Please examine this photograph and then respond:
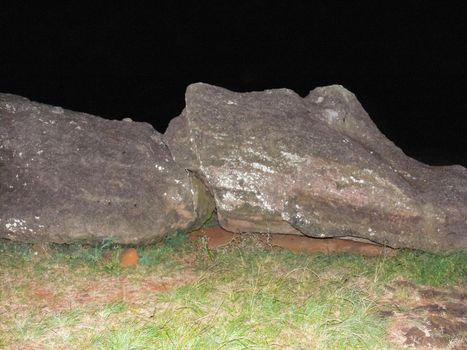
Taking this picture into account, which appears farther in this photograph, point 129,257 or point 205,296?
point 129,257

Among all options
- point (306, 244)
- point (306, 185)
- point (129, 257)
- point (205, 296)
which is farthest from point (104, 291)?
point (306, 244)

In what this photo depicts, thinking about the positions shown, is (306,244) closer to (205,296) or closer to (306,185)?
(306,185)

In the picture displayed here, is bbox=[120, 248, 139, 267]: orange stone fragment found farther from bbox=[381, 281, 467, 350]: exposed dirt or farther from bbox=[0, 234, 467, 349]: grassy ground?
bbox=[381, 281, 467, 350]: exposed dirt

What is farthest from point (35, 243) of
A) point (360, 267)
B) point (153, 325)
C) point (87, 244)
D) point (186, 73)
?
point (186, 73)

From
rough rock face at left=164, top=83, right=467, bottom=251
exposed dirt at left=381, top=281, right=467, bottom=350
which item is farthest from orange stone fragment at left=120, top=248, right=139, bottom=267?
exposed dirt at left=381, top=281, right=467, bottom=350

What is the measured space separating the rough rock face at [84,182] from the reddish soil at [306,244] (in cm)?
41

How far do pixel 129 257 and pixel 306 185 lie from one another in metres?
2.15

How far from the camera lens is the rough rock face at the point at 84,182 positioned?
667cm

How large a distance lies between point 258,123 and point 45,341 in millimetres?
3564

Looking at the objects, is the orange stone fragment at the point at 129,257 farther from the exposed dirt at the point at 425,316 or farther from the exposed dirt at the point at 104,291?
the exposed dirt at the point at 425,316

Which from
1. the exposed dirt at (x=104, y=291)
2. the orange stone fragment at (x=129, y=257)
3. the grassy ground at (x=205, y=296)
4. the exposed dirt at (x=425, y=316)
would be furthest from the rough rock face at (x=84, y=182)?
the exposed dirt at (x=425, y=316)

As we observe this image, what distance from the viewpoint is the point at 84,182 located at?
6910 millimetres

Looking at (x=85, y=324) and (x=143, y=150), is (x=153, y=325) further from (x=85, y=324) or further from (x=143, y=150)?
(x=143, y=150)

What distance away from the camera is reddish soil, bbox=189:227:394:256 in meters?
7.28
